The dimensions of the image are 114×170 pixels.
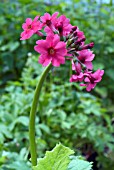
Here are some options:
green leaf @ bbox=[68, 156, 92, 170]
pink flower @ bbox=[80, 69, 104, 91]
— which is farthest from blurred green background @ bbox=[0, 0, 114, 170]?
pink flower @ bbox=[80, 69, 104, 91]

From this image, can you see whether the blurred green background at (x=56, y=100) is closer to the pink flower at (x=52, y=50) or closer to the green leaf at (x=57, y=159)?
the green leaf at (x=57, y=159)

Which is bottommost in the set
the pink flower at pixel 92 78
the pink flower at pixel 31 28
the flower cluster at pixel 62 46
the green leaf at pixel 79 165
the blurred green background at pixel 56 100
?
the green leaf at pixel 79 165

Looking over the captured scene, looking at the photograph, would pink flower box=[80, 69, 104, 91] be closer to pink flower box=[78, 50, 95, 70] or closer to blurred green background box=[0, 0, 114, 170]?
pink flower box=[78, 50, 95, 70]

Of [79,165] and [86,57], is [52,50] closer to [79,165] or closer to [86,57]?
[86,57]

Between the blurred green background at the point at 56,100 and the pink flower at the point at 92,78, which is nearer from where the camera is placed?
the pink flower at the point at 92,78

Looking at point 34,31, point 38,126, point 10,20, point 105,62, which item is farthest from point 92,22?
point 34,31

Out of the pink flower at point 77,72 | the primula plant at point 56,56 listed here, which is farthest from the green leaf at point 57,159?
the pink flower at point 77,72
